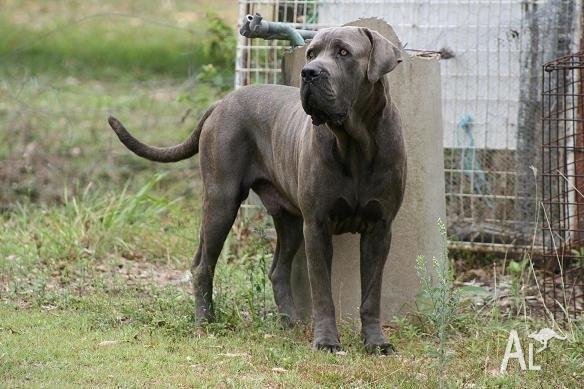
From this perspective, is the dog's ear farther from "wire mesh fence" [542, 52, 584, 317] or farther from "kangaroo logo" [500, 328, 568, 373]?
"wire mesh fence" [542, 52, 584, 317]

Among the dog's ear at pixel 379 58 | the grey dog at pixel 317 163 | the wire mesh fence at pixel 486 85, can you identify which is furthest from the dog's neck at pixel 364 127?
the wire mesh fence at pixel 486 85

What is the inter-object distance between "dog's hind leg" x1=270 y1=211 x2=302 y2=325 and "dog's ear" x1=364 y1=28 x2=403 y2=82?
1.37m

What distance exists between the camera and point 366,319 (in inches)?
235

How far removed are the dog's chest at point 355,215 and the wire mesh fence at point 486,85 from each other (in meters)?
2.52

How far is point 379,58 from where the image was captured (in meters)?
5.53

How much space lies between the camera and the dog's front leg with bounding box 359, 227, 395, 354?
19.5 feet

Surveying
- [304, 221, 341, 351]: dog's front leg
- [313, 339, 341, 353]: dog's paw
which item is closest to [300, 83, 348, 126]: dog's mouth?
[304, 221, 341, 351]: dog's front leg

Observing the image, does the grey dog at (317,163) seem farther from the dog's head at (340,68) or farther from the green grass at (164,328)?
the green grass at (164,328)

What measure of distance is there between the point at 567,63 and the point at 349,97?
213 cm

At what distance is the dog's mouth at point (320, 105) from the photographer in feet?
17.5

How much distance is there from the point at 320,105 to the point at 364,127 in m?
0.44

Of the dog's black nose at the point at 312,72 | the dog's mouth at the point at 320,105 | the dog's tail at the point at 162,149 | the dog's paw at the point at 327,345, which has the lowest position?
the dog's paw at the point at 327,345

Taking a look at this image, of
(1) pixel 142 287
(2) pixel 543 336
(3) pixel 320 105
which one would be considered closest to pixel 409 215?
(2) pixel 543 336

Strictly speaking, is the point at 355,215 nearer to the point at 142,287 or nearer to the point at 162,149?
the point at 162,149
